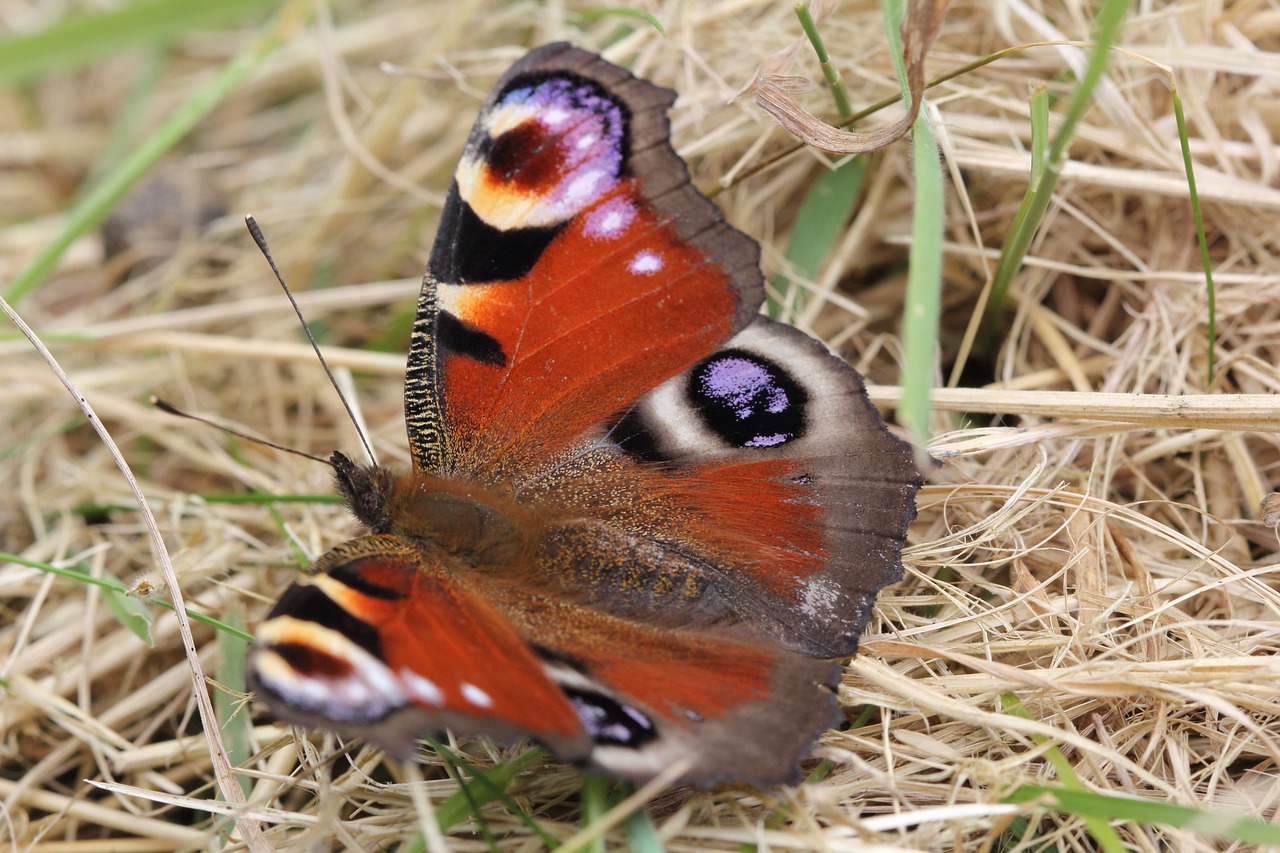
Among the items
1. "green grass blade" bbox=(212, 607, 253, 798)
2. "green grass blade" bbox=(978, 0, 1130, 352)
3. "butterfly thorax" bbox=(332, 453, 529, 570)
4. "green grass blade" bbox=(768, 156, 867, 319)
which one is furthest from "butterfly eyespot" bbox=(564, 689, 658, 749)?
"green grass blade" bbox=(768, 156, 867, 319)

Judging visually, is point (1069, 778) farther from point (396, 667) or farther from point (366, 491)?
point (366, 491)

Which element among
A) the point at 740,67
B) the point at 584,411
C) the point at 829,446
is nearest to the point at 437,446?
the point at 584,411

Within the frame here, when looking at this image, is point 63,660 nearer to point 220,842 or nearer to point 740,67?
point 220,842

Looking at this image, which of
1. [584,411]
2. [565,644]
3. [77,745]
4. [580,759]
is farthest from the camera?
[77,745]

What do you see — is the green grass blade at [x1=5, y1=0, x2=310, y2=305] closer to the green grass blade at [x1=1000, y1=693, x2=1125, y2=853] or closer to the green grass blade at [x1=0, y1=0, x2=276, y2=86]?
the green grass blade at [x1=0, y1=0, x2=276, y2=86]

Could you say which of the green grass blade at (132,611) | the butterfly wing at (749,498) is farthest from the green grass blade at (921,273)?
the green grass blade at (132,611)

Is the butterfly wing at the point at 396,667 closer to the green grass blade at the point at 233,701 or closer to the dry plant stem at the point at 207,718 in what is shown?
the dry plant stem at the point at 207,718

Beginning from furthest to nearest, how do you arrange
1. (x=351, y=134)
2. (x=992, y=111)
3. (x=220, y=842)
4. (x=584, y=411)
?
(x=351, y=134), (x=992, y=111), (x=584, y=411), (x=220, y=842)

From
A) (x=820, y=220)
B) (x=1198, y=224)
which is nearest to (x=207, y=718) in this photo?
(x=820, y=220)
